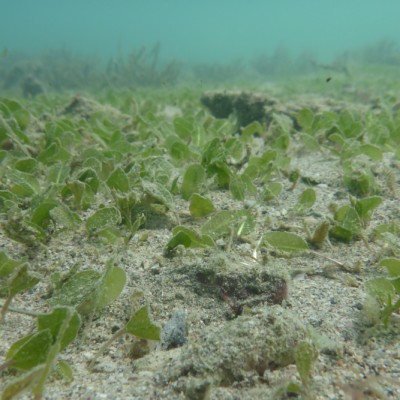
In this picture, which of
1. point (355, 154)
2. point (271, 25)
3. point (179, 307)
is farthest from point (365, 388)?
point (271, 25)

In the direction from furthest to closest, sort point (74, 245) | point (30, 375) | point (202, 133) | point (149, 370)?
point (202, 133)
point (74, 245)
point (149, 370)
point (30, 375)

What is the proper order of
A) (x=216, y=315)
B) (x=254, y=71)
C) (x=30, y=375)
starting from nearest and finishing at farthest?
(x=30, y=375)
(x=216, y=315)
(x=254, y=71)

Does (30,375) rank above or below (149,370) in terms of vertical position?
above

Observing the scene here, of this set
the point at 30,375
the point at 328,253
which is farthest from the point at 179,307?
the point at 328,253

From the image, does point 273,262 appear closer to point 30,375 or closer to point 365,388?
point 365,388

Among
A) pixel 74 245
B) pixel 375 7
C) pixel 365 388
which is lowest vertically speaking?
pixel 74 245

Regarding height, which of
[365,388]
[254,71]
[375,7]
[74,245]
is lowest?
[254,71]

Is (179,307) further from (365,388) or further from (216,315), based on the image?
(365,388)

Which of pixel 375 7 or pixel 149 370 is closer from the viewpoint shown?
pixel 149 370

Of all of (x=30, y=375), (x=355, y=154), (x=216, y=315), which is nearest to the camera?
(x=30, y=375)
